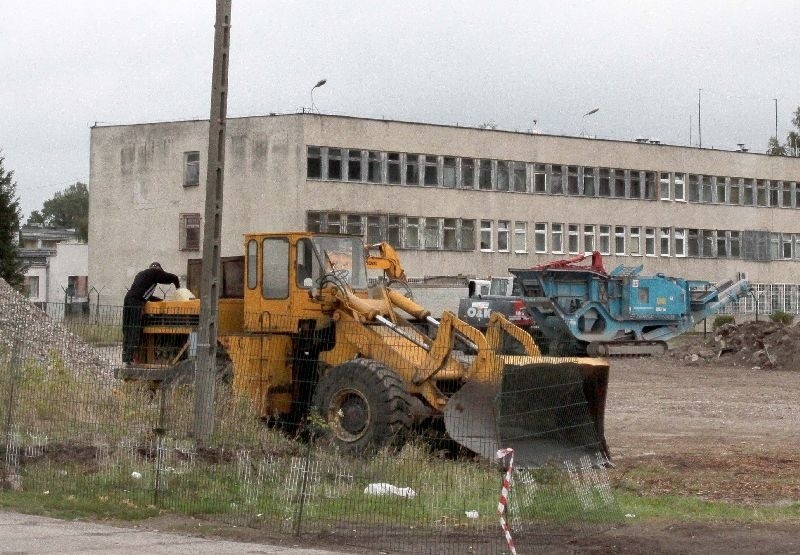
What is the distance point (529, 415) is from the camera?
16.4 metres

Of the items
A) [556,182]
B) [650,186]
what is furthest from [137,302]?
[650,186]

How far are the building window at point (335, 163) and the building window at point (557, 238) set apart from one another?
42.4 ft

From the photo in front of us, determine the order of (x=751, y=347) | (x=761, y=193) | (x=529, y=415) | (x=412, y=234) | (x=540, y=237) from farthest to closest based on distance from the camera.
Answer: (x=761, y=193) → (x=540, y=237) → (x=412, y=234) → (x=751, y=347) → (x=529, y=415)

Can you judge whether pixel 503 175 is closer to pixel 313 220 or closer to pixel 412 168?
pixel 412 168

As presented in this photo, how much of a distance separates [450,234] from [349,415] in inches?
1990

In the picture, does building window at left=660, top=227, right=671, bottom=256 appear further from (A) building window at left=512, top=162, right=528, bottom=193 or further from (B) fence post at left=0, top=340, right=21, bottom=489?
(B) fence post at left=0, top=340, right=21, bottom=489

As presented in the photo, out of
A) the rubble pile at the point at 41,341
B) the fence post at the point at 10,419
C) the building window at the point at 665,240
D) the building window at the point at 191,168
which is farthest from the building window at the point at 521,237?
the fence post at the point at 10,419

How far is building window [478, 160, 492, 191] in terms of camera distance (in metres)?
68.1

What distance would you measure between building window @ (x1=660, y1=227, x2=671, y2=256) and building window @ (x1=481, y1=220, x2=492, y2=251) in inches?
429

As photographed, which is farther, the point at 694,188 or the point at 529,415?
the point at 694,188

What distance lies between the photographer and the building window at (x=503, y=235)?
227ft

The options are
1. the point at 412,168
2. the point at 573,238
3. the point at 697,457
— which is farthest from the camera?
the point at 573,238

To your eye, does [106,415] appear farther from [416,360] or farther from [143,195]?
[143,195]

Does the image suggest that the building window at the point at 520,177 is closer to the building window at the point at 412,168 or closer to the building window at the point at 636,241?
the building window at the point at 412,168
